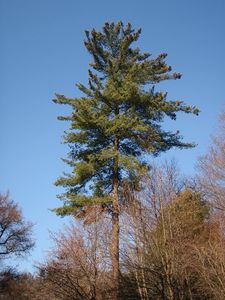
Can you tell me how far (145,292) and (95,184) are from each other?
6444mm

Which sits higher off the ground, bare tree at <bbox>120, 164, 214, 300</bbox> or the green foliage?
the green foliage

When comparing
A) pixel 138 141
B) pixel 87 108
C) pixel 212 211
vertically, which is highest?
pixel 87 108

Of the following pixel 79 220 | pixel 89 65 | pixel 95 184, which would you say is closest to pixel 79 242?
pixel 79 220

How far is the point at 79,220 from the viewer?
18469 millimetres

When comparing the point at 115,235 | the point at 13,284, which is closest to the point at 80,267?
the point at 115,235

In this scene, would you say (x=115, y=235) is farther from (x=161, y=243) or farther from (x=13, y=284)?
(x=13, y=284)

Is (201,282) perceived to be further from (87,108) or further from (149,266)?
(87,108)

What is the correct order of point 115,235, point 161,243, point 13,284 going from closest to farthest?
1. point 161,243
2. point 115,235
3. point 13,284

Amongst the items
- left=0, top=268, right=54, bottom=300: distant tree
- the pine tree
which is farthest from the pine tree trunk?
left=0, top=268, right=54, bottom=300: distant tree

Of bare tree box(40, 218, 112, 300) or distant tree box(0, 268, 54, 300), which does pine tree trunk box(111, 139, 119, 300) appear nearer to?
bare tree box(40, 218, 112, 300)

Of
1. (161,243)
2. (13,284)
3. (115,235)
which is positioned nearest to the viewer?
(161,243)

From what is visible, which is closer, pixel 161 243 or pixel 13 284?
pixel 161 243

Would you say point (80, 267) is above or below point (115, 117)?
below

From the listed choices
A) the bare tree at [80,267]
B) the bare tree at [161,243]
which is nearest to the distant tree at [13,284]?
the bare tree at [80,267]
